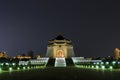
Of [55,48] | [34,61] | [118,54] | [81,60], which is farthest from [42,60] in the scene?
[118,54]

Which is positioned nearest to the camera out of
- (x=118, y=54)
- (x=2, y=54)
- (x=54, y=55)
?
(x=54, y=55)

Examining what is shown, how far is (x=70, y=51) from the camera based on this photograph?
3856 inches

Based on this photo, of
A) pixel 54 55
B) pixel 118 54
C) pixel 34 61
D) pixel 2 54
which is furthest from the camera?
pixel 2 54

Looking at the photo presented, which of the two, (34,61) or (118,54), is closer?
(34,61)

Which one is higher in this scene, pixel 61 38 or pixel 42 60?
pixel 61 38

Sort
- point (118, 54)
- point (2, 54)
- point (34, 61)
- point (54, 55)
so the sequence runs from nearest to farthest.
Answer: point (34, 61) < point (54, 55) < point (118, 54) < point (2, 54)

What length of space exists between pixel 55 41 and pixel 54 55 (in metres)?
5.03

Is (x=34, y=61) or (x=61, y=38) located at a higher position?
(x=61, y=38)

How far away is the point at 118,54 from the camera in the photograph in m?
137

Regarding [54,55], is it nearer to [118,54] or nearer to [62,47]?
[62,47]

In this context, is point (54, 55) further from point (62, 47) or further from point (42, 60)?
point (42, 60)

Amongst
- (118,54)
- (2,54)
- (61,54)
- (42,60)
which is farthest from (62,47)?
(2,54)

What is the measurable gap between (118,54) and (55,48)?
5103 centimetres

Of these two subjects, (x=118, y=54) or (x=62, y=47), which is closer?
(x=62, y=47)
